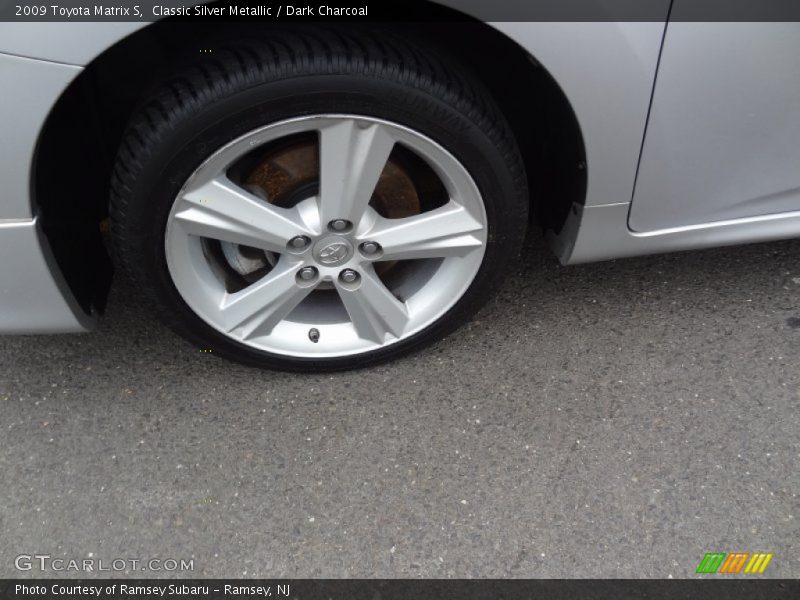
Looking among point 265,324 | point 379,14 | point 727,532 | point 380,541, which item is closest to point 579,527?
point 727,532

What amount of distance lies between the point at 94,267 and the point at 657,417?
142 cm

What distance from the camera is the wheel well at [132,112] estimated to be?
1.63m

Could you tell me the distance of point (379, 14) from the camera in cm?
164

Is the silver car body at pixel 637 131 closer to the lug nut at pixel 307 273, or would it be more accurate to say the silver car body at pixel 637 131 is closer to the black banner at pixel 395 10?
the black banner at pixel 395 10

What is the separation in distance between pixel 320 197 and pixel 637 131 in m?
0.69

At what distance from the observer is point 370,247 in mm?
1862

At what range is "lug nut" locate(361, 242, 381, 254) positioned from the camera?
185 centimetres

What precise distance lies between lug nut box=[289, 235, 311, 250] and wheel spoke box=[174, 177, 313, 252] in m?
0.01

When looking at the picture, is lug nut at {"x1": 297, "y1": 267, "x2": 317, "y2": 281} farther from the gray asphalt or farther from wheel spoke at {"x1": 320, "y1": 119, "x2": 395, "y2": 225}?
the gray asphalt

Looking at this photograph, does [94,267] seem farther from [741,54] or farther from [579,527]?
[741,54]
